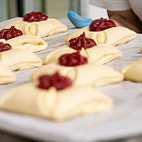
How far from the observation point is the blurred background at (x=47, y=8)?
3.90 m

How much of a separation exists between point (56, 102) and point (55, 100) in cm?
1

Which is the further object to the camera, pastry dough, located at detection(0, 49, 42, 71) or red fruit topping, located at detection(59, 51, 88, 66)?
pastry dough, located at detection(0, 49, 42, 71)

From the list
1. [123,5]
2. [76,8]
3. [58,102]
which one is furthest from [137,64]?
[76,8]

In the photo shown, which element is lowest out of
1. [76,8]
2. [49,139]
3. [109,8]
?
[76,8]

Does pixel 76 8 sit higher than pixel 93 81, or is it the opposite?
pixel 93 81

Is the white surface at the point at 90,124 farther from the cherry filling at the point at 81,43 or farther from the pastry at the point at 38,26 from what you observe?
the pastry at the point at 38,26

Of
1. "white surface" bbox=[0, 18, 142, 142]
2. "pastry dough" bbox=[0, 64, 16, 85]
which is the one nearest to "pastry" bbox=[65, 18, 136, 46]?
"pastry dough" bbox=[0, 64, 16, 85]

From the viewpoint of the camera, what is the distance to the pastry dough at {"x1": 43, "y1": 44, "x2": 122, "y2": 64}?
1812 mm

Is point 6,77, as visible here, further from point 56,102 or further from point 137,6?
point 137,6

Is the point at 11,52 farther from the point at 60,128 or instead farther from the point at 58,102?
the point at 60,128

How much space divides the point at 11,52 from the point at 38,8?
236 centimetres

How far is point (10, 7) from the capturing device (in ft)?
12.8

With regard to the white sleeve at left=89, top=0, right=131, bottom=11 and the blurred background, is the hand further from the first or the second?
the blurred background

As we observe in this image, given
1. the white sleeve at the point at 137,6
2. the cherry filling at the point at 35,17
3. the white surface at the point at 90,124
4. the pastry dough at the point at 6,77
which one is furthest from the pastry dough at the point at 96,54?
the white sleeve at the point at 137,6
